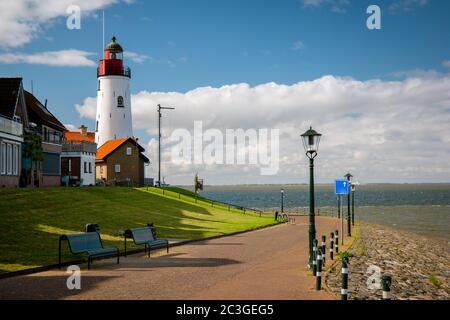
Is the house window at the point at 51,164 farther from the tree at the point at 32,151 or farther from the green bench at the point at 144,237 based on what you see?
the green bench at the point at 144,237

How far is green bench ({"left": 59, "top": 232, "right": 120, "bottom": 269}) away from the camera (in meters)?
15.6

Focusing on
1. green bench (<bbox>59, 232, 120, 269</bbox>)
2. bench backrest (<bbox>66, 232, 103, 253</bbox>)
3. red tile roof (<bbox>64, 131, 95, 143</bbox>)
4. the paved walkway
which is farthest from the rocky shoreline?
red tile roof (<bbox>64, 131, 95, 143</bbox>)

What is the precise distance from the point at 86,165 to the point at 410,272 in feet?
132

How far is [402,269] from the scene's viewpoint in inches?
→ 829

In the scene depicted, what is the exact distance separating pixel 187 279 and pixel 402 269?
10984mm

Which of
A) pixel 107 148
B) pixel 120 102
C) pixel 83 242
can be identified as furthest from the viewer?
pixel 120 102

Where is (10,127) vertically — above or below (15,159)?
above

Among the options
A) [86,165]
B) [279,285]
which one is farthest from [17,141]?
[279,285]

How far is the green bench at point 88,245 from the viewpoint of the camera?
51.3 ft

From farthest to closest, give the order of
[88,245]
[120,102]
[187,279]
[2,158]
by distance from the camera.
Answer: [120,102] < [2,158] < [88,245] < [187,279]

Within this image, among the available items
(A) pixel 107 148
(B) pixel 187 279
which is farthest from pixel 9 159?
(A) pixel 107 148

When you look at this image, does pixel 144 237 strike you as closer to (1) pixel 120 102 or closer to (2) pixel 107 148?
(2) pixel 107 148

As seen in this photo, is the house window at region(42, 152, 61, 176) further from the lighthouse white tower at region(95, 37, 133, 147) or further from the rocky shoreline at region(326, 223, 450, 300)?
the rocky shoreline at region(326, 223, 450, 300)
